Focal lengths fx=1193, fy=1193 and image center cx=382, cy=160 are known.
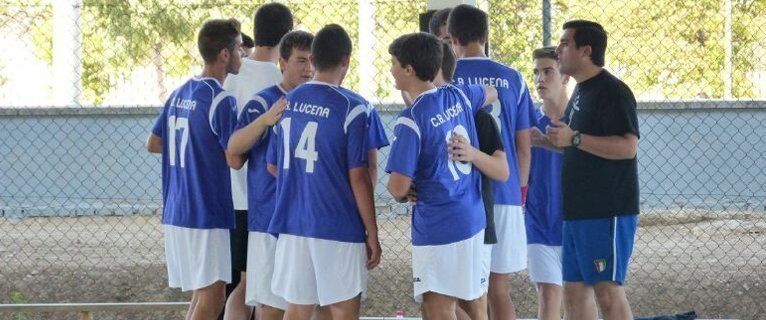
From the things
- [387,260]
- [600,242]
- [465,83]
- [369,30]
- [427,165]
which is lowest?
[387,260]

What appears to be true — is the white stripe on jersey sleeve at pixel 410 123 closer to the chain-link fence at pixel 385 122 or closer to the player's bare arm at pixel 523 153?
the player's bare arm at pixel 523 153

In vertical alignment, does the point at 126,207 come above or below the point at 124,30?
below

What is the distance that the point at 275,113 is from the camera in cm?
512

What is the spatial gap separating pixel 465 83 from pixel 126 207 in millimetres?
6793

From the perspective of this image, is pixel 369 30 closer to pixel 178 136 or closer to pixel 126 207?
pixel 126 207

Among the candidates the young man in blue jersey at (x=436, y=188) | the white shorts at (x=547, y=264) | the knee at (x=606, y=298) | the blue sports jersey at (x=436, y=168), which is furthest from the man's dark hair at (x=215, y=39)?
the knee at (x=606, y=298)

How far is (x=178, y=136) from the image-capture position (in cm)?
556

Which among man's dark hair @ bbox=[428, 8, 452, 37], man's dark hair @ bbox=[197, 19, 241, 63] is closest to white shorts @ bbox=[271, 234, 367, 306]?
man's dark hair @ bbox=[197, 19, 241, 63]

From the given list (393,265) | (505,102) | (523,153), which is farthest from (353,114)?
(393,265)

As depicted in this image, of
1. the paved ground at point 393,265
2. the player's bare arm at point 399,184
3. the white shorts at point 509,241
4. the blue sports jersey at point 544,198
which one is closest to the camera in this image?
the player's bare arm at point 399,184

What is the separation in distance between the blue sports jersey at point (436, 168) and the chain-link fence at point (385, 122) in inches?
153

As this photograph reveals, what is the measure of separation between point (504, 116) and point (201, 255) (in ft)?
5.22

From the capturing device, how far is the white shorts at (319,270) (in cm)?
507

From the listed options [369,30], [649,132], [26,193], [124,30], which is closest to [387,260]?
[369,30]
